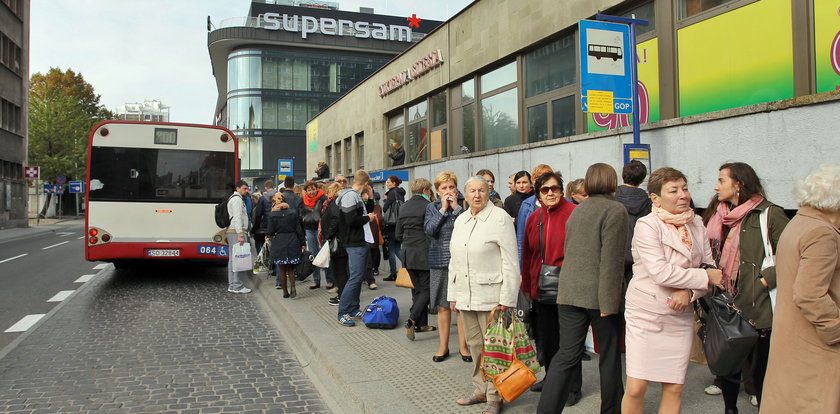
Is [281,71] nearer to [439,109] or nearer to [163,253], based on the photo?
[439,109]

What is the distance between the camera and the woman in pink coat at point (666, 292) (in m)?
3.04

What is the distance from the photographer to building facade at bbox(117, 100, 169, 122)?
533 ft

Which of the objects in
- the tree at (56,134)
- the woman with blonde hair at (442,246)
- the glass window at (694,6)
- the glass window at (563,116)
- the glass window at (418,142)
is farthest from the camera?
the tree at (56,134)

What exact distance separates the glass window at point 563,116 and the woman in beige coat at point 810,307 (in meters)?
8.31

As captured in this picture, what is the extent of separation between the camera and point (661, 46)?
8.78 metres

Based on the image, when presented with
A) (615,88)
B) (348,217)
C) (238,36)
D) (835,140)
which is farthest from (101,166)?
(238,36)

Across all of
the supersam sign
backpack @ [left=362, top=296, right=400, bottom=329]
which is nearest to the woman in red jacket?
backpack @ [left=362, top=296, right=400, bottom=329]

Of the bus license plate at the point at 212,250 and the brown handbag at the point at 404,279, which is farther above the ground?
the bus license plate at the point at 212,250

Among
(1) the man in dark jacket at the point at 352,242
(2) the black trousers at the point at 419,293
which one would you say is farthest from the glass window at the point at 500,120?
(2) the black trousers at the point at 419,293

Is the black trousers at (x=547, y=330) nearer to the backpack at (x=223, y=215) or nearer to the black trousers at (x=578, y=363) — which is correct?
the black trousers at (x=578, y=363)

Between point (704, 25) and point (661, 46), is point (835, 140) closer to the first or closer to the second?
point (704, 25)

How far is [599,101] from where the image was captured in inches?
286

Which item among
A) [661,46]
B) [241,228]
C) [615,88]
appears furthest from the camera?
[241,228]

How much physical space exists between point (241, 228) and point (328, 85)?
148ft
